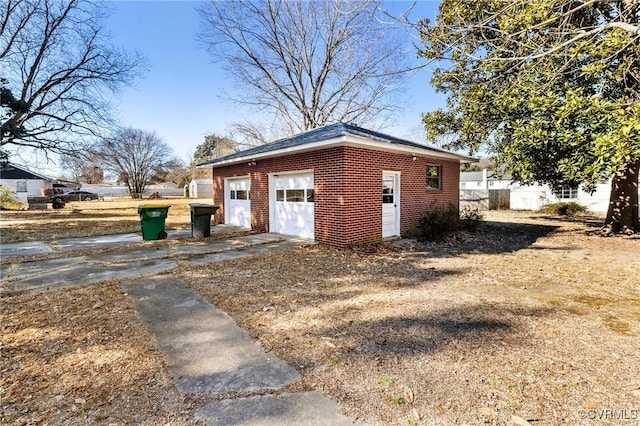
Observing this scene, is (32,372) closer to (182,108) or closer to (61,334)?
(61,334)

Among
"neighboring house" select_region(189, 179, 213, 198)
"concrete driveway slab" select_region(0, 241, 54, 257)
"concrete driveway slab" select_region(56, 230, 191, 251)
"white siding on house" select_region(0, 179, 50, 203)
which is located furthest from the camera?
"neighboring house" select_region(189, 179, 213, 198)

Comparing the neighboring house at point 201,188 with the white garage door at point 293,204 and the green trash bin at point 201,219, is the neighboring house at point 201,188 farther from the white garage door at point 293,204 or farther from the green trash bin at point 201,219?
the white garage door at point 293,204

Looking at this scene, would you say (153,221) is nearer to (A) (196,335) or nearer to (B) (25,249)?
(B) (25,249)

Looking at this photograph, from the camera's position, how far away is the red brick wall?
27.1ft

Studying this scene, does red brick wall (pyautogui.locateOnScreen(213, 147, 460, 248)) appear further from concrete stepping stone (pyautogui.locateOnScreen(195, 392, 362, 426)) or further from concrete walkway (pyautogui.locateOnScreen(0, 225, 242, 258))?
concrete stepping stone (pyautogui.locateOnScreen(195, 392, 362, 426))

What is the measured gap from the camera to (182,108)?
1655 cm

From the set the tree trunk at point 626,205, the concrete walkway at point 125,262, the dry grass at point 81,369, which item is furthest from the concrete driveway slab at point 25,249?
the tree trunk at point 626,205

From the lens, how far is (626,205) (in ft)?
38.0

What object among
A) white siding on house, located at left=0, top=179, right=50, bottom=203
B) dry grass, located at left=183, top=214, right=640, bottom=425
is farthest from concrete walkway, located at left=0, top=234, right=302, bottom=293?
white siding on house, located at left=0, top=179, right=50, bottom=203

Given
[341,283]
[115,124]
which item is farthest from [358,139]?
[115,124]

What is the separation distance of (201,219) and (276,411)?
860cm

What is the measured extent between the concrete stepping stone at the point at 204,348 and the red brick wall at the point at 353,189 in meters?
4.40

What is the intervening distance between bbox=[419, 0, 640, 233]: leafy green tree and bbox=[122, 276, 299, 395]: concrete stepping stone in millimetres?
5637

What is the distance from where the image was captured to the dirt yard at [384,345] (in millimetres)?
2371
